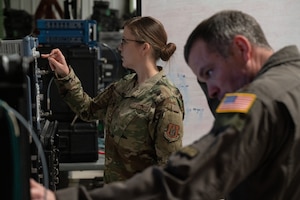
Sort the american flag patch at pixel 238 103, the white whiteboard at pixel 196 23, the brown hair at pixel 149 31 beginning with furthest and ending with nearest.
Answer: the white whiteboard at pixel 196 23 → the brown hair at pixel 149 31 → the american flag patch at pixel 238 103

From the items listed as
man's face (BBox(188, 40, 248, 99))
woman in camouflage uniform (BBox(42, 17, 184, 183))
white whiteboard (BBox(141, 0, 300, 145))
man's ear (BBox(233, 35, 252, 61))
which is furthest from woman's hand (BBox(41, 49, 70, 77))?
man's ear (BBox(233, 35, 252, 61))

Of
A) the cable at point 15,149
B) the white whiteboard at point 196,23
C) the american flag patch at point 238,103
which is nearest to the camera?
the cable at point 15,149

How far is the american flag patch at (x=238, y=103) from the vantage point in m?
1.03

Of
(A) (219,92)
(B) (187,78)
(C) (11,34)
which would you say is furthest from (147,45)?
(C) (11,34)

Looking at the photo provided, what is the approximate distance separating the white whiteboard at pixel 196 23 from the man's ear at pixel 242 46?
5.66 feet

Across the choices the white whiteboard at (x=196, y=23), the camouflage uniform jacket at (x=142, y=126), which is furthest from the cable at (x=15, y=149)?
the white whiteboard at (x=196, y=23)

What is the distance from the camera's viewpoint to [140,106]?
6.89 ft

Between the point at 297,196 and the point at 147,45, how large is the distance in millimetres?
1170

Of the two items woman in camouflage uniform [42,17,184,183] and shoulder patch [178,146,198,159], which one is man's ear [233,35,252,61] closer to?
shoulder patch [178,146,198,159]

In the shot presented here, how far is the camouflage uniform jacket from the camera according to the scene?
2043 millimetres

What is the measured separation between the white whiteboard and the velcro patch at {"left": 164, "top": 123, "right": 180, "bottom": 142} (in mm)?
880

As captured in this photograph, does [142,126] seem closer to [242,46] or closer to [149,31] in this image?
[149,31]

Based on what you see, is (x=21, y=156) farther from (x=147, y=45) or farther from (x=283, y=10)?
(x=283, y=10)

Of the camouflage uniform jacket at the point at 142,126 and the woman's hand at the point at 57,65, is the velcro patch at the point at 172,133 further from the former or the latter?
the woman's hand at the point at 57,65
